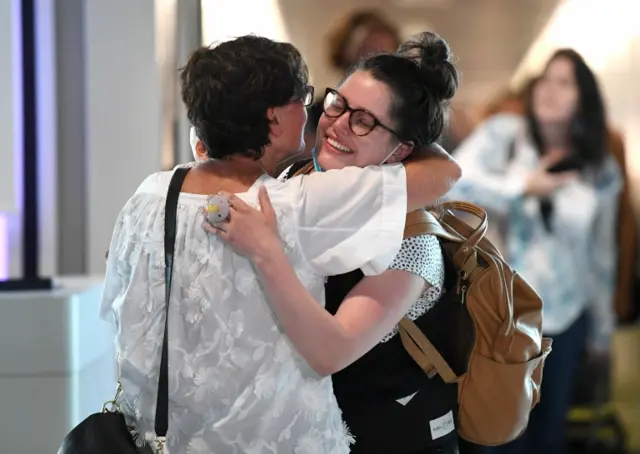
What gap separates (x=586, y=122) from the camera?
3406mm

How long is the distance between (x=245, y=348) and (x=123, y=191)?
6.29 ft

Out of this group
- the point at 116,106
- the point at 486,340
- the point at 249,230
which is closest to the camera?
the point at 249,230

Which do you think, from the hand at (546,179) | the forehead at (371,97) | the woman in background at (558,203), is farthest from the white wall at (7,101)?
the hand at (546,179)

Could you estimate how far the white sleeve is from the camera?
1.15 meters

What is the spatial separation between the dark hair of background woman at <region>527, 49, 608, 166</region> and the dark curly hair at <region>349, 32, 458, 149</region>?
221 centimetres

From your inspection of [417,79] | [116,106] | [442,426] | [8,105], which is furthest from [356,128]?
[116,106]

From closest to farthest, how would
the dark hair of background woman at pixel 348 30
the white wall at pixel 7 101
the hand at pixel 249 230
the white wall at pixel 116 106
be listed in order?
1. the hand at pixel 249 230
2. the white wall at pixel 7 101
3. the white wall at pixel 116 106
4. the dark hair of background woman at pixel 348 30

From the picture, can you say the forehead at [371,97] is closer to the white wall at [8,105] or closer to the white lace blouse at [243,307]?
the white lace blouse at [243,307]

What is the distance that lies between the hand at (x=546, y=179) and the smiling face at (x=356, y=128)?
219 cm

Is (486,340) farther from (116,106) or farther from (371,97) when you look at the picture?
(116,106)

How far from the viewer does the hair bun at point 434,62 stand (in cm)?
128

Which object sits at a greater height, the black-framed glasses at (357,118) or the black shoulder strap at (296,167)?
the black-framed glasses at (357,118)

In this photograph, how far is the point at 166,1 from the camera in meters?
3.02

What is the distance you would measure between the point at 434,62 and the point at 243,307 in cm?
49
